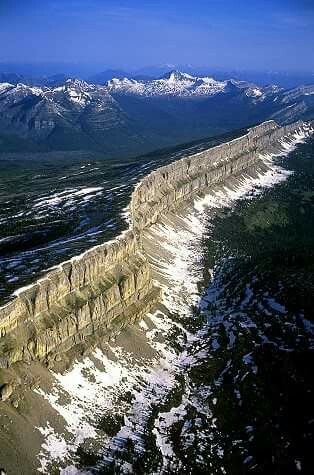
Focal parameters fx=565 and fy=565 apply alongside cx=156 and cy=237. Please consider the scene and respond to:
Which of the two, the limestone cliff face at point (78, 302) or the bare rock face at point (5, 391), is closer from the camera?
the bare rock face at point (5, 391)

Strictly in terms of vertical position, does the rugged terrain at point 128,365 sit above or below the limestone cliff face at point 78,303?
below

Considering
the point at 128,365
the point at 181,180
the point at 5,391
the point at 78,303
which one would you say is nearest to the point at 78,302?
the point at 78,303

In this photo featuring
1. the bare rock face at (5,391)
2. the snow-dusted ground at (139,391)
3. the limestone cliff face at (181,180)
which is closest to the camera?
the bare rock face at (5,391)

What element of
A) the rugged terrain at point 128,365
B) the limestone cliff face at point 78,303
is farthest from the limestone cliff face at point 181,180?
the rugged terrain at point 128,365

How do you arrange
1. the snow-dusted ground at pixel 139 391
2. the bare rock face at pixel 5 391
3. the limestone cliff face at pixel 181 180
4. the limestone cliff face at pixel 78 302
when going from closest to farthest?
1. the bare rock face at pixel 5 391
2. the snow-dusted ground at pixel 139 391
3. the limestone cliff face at pixel 78 302
4. the limestone cliff face at pixel 181 180

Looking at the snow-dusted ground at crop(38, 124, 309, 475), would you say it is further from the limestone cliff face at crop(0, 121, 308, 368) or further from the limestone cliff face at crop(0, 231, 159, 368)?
the limestone cliff face at crop(0, 231, 159, 368)

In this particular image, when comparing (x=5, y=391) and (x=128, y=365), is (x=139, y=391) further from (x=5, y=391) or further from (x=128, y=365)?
(x=5, y=391)

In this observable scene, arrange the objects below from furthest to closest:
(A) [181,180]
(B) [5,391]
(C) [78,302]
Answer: (A) [181,180]
(C) [78,302]
(B) [5,391]

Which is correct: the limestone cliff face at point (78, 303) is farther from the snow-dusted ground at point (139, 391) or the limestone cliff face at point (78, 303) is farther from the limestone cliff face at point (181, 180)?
the limestone cliff face at point (181, 180)

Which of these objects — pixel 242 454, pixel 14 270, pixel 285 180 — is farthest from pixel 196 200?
pixel 242 454
